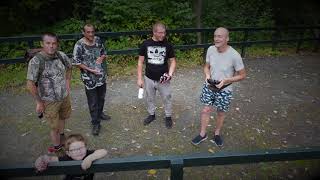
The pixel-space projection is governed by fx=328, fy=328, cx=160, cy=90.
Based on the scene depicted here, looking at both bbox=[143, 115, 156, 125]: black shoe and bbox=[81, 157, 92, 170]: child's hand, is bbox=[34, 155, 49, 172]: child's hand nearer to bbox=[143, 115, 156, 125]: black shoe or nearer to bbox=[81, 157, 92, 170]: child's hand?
bbox=[81, 157, 92, 170]: child's hand

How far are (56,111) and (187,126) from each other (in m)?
2.73

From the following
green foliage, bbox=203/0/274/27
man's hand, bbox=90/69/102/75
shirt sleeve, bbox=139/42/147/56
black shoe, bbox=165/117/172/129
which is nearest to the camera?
man's hand, bbox=90/69/102/75

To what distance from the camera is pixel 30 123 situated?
6480 mm

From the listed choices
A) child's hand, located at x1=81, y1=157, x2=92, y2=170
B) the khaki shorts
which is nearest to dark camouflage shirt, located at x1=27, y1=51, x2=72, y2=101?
the khaki shorts

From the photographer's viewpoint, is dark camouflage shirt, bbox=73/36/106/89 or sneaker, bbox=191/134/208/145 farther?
sneaker, bbox=191/134/208/145

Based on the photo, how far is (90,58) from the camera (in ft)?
18.1

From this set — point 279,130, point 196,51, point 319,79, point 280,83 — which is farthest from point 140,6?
point 279,130

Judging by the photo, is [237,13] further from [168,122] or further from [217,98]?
[217,98]

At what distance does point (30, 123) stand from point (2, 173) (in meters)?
4.04

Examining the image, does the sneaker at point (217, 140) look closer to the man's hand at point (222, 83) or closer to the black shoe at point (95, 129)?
the man's hand at point (222, 83)

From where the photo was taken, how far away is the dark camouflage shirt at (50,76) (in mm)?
4465

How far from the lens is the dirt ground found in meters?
5.39

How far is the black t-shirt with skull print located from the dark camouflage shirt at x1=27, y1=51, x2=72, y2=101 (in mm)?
1473

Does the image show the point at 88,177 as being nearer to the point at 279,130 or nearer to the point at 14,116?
the point at 14,116
